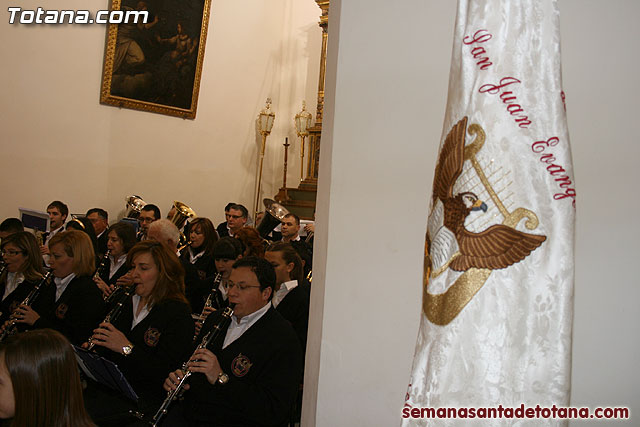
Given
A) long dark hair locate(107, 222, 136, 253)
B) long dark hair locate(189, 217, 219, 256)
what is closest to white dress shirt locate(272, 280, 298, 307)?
long dark hair locate(107, 222, 136, 253)

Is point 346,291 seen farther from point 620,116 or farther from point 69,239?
point 69,239

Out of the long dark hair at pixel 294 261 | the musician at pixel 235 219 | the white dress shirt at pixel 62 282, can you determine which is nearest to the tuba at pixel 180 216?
the musician at pixel 235 219

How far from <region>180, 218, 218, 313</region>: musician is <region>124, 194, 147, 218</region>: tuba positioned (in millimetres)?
2609

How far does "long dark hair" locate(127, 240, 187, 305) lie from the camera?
4094 millimetres

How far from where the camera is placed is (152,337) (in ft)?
12.6

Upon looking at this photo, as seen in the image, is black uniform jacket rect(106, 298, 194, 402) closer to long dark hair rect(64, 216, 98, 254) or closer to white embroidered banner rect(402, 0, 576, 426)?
white embroidered banner rect(402, 0, 576, 426)

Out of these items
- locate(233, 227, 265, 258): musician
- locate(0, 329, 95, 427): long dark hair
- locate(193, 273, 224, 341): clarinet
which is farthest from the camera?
locate(233, 227, 265, 258): musician

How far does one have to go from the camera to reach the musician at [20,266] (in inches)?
198

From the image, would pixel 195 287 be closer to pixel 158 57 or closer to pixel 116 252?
pixel 116 252

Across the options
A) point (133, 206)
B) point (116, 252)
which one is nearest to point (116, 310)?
point (116, 252)

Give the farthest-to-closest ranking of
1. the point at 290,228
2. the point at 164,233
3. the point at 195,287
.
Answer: the point at 290,228, the point at 164,233, the point at 195,287

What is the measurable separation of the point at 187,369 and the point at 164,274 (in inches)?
42.2

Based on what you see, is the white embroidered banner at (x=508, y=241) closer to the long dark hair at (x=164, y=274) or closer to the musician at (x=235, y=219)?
the long dark hair at (x=164, y=274)

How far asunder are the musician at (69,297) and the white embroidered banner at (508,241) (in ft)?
12.3
